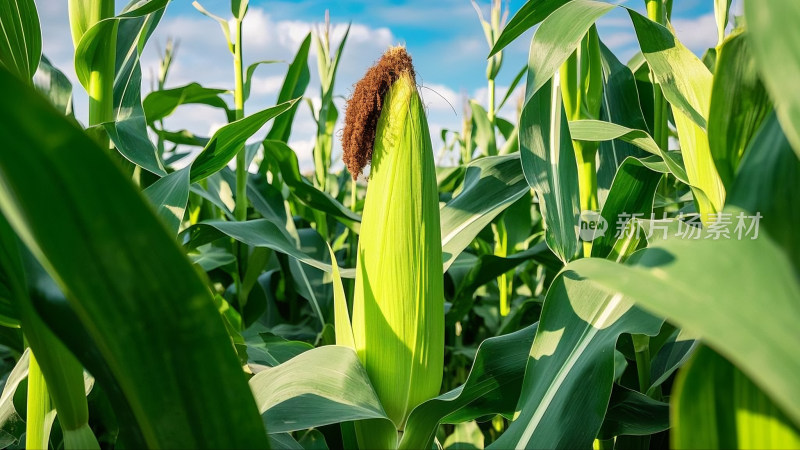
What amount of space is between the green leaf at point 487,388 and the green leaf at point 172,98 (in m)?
1.14

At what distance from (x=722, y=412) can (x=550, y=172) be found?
0.63 meters

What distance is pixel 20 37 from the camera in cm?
79

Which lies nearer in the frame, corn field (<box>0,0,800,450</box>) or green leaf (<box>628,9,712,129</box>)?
corn field (<box>0,0,800,450</box>)

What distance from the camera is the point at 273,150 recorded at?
1.54 metres

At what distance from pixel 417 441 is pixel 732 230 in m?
0.45

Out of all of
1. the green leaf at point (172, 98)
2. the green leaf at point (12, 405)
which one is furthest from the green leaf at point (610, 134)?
the green leaf at point (172, 98)

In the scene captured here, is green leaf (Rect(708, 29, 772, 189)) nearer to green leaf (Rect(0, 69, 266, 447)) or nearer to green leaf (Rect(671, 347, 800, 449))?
green leaf (Rect(671, 347, 800, 449))

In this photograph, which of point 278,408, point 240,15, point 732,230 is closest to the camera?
point 732,230

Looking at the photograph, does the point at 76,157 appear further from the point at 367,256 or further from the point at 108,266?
the point at 367,256

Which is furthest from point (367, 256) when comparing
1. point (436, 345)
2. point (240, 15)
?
point (240, 15)

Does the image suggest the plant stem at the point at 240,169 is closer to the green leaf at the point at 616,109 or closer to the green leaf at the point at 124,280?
the green leaf at the point at 616,109

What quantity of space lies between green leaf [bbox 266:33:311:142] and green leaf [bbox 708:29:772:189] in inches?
50.0

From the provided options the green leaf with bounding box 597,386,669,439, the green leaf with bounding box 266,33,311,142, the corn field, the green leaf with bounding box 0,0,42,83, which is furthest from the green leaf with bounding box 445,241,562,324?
the green leaf with bounding box 0,0,42,83

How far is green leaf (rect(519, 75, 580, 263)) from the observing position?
92 centimetres
